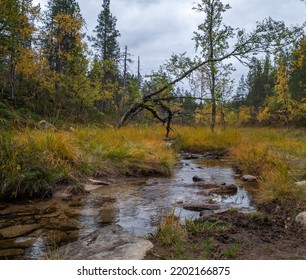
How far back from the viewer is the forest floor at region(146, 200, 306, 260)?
9.22 feet

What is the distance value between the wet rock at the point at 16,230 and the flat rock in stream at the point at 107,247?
79 centimetres

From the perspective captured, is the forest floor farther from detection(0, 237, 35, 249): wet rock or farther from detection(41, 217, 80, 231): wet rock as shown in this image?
detection(0, 237, 35, 249): wet rock

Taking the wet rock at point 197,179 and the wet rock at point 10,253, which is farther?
the wet rock at point 197,179

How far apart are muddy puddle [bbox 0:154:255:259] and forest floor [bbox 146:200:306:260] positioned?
1.46 ft

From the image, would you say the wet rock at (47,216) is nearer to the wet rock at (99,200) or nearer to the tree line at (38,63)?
the wet rock at (99,200)

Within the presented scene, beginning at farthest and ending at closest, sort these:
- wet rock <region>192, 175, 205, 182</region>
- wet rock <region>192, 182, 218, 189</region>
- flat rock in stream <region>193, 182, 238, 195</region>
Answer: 1. wet rock <region>192, 175, 205, 182</region>
2. wet rock <region>192, 182, 218, 189</region>
3. flat rock in stream <region>193, 182, 238, 195</region>

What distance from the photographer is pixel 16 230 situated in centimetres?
379

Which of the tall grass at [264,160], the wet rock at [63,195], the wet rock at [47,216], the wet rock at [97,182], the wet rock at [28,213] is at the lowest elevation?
the wet rock at [47,216]

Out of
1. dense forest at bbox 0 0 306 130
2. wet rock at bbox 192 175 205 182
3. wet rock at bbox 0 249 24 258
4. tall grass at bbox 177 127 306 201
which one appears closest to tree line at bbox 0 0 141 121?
dense forest at bbox 0 0 306 130

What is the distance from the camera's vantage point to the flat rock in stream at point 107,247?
9.12ft

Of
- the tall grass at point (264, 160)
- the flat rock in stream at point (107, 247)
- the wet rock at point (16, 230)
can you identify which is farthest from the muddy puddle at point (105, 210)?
the tall grass at point (264, 160)

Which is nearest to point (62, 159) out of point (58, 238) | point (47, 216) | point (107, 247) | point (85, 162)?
point (85, 162)

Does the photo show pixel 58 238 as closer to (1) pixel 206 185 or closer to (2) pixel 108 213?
(2) pixel 108 213

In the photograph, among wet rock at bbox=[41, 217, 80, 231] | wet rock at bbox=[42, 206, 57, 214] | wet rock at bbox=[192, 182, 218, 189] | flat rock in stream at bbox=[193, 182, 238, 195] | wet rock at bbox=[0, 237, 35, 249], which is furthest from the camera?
wet rock at bbox=[192, 182, 218, 189]
